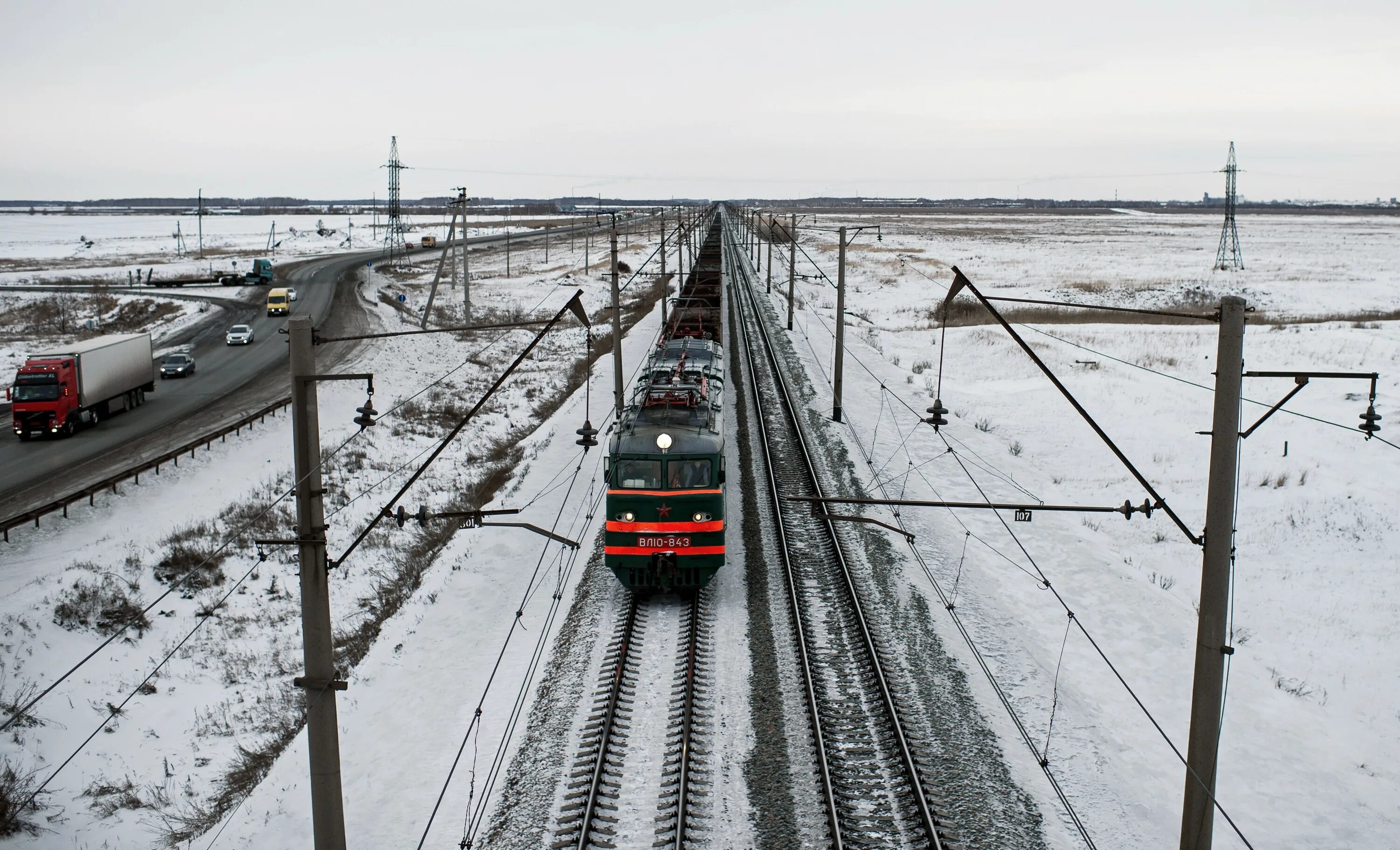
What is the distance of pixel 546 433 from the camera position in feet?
104

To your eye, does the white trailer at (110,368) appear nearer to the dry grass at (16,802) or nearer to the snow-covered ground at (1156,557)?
the dry grass at (16,802)

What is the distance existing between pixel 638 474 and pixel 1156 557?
1206 cm

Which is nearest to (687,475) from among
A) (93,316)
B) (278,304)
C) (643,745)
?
(643,745)

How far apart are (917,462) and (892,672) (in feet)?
41.1

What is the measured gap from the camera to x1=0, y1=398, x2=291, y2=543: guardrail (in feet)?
73.0

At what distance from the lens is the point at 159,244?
126m

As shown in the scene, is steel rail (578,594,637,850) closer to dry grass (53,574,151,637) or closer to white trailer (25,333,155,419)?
dry grass (53,574,151,637)

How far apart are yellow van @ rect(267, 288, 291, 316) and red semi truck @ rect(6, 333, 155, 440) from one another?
22.4 meters

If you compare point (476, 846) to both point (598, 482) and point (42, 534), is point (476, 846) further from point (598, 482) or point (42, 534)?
point (42, 534)

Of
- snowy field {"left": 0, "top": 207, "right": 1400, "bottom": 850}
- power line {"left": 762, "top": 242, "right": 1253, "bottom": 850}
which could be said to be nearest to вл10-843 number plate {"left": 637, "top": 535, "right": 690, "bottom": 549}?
snowy field {"left": 0, "top": 207, "right": 1400, "bottom": 850}

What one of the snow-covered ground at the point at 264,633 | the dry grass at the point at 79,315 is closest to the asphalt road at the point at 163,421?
the snow-covered ground at the point at 264,633

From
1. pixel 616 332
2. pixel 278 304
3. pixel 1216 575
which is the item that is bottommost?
pixel 1216 575

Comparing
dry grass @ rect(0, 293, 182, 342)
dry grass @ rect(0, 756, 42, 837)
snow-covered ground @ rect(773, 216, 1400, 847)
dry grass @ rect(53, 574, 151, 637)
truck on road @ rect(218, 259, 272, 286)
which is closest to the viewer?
snow-covered ground @ rect(773, 216, 1400, 847)

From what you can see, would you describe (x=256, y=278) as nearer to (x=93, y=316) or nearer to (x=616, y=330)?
(x=93, y=316)
